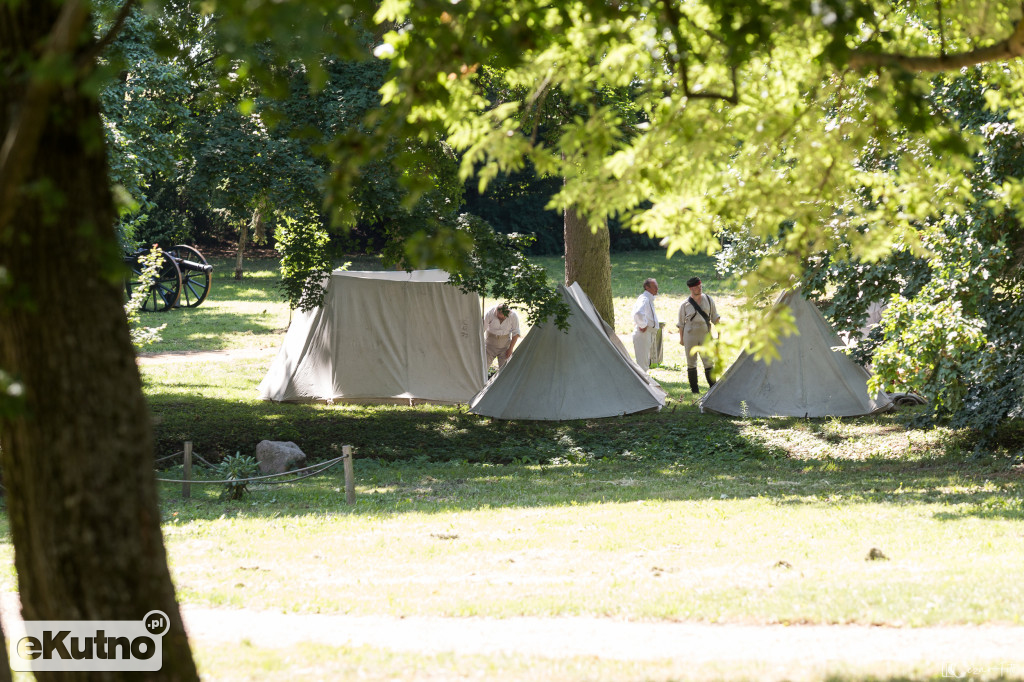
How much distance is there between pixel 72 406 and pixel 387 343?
12677 mm

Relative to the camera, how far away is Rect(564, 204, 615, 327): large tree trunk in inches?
699

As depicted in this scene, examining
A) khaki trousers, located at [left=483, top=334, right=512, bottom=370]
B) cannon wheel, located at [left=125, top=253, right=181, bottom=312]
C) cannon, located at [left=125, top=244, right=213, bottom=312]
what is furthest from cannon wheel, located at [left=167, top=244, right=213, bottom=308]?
khaki trousers, located at [left=483, top=334, right=512, bottom=370]

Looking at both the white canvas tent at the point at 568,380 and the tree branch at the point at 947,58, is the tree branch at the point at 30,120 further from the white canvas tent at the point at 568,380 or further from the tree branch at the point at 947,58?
the white canvas tent at the point at 568,380

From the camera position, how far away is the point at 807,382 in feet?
47.3

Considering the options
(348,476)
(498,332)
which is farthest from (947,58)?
(498,332)

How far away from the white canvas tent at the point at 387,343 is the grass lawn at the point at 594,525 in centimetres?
64

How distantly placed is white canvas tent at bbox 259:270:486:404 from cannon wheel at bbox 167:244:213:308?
41.2 ft

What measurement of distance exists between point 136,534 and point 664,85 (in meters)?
3.35

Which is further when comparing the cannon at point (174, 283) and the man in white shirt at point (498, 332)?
the cannon at point (174, 283)

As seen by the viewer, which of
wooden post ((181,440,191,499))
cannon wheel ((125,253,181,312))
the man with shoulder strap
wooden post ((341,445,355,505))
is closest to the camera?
wooden post ((341,445,355,505))

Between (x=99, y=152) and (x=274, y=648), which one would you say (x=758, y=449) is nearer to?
(x=274, y=648)

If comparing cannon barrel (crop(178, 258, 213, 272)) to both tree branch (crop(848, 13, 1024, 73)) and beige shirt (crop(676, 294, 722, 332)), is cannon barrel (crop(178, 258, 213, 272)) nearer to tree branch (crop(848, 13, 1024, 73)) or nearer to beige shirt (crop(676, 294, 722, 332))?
beige shirt (crop(676, 294, 722, 332))

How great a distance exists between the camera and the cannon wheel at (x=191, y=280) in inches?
1098

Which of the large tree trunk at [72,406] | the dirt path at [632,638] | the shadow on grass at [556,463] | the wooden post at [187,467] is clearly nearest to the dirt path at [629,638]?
the dirt path at [632,638]
